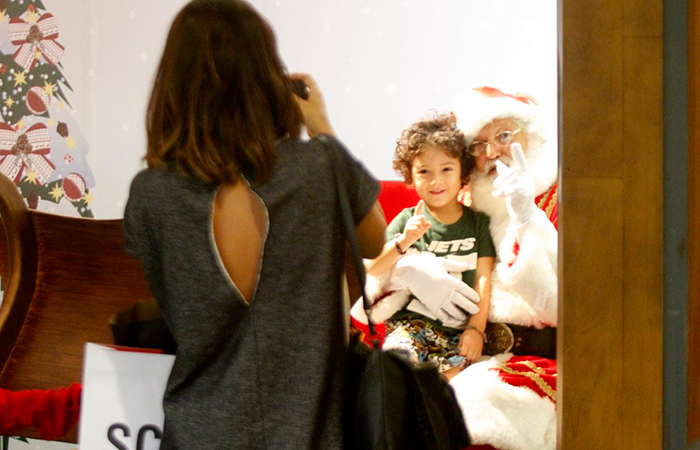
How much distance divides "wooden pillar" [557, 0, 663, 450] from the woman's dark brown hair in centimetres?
49

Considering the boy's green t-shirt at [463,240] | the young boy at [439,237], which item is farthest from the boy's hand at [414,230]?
the boy's green t-shirt at [463,240]

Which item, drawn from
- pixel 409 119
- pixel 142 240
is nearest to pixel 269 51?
pixel 142 240

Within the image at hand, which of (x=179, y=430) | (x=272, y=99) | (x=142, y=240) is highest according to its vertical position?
(x=272, y=99)

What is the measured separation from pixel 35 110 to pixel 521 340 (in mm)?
2507

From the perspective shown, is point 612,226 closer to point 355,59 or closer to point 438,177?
point 438,177

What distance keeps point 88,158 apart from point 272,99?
100 inches

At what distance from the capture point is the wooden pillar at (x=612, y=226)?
1.21 m

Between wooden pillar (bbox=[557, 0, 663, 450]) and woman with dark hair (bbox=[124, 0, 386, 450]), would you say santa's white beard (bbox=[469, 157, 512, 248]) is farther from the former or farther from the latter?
woman with dark hair (bbox=[124, 0, 386, 450])

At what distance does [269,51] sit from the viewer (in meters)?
1.16

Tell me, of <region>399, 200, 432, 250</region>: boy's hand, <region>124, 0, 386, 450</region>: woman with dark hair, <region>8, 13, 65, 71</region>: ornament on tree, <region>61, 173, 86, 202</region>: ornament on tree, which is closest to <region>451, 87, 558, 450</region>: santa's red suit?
<region>399, 200, 432, 250</region>: boy's hand

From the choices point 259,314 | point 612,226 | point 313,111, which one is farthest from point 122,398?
point 612,226

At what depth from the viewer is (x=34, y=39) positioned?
3.35 meters

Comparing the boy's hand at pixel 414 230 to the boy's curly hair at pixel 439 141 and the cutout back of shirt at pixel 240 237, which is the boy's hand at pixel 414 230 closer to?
the boy's curly hair at pixel 439 141

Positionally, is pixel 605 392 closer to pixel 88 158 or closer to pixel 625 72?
pixel 625 72
